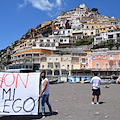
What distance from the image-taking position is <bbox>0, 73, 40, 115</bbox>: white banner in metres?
5.46

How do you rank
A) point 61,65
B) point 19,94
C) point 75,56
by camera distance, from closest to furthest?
point 19,94, point 61,65, point 75,56

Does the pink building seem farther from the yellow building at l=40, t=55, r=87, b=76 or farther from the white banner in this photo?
the white banner

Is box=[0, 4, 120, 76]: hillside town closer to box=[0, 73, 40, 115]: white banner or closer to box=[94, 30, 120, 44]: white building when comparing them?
box=[94, 30, 120, 44]: white building

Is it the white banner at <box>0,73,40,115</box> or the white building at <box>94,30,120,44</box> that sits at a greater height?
the white building at <box>94,30,120,44</box>

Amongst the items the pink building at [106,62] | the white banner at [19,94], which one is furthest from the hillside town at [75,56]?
the white banner at [19,94]

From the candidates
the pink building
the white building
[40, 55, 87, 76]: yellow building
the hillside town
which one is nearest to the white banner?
the hillside town

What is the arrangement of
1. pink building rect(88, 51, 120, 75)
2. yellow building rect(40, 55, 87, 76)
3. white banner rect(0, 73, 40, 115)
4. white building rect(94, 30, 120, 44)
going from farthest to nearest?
white building rect(94, 30, 120, 44), yellow building rect(40, 55, 87, 76), pink building rect(88, 51, 120, 75), white banner rect(0, 73, 40, 115)

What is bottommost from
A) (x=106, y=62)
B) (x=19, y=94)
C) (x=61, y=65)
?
(x=19, y=94)

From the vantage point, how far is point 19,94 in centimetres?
558

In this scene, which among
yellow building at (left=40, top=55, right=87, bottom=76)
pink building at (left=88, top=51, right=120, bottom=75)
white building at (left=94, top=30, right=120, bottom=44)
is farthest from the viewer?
white building at (left=94, top=30, right=120, bottom=44)

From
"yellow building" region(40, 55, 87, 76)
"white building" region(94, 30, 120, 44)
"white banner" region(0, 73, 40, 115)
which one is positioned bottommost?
"white banner" region(0, 73, 40, 115)

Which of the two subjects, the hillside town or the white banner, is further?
the hillside town

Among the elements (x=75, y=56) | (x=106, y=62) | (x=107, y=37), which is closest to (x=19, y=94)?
(x=106, y=62)

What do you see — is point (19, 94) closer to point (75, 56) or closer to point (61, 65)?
point (61, 65)
